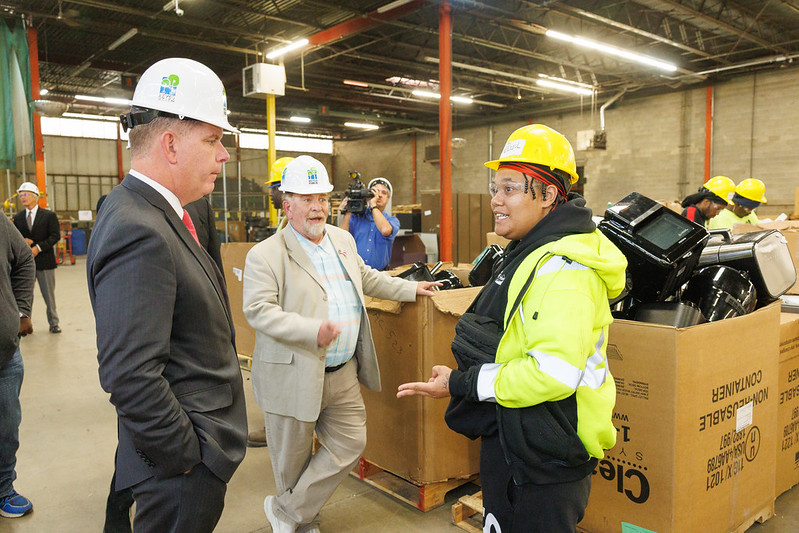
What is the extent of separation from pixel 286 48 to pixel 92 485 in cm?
843

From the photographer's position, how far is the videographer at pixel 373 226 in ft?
14.4

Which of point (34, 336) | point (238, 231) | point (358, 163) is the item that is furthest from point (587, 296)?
point (358, 163)

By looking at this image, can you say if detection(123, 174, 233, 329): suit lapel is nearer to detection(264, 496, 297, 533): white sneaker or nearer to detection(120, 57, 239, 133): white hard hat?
detection(120, 57, 239, 133): white hard hat

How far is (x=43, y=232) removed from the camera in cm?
689

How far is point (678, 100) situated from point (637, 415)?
14039mm

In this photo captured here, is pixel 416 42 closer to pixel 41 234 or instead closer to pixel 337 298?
pixel 41 234

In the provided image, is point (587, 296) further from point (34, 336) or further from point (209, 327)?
point (34, 336)

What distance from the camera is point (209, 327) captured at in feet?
4.35

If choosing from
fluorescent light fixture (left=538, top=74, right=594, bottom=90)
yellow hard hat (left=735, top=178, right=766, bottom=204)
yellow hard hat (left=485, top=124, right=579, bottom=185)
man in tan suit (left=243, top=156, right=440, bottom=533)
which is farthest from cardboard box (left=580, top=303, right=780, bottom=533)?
fluorescent light fixture (left=538, top=74, right=594, bottom=90)

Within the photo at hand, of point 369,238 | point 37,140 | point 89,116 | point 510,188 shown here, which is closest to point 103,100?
point 89,116

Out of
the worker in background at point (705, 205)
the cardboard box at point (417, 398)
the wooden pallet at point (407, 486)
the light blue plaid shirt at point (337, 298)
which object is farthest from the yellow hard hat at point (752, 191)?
the light blue plaid shirt at point (337, 298)

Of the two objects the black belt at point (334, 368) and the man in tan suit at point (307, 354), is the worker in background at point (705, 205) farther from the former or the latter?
the black belt at point (334, 368)

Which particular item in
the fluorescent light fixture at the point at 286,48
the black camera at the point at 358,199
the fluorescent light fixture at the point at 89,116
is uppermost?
the fluorescent light fixture at the point at 89,116

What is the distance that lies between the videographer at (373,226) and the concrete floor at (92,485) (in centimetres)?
159
